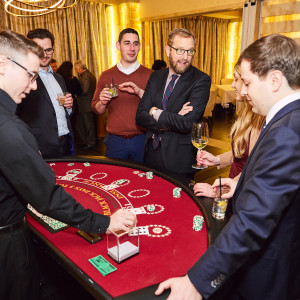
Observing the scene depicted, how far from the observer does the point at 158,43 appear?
8906 mm

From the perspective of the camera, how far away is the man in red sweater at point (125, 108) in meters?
3.14

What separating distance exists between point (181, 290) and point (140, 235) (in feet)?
1.49

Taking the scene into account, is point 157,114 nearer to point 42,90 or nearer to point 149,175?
point 149,175

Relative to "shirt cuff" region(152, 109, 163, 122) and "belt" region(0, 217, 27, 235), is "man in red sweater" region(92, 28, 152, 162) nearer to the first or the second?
"shirt cuff" region(152, 109, 163, 122)

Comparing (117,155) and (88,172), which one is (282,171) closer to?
(88,172)

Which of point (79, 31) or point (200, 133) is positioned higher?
point (79, 31)

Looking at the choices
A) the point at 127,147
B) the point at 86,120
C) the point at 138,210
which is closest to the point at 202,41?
the point at 86,120

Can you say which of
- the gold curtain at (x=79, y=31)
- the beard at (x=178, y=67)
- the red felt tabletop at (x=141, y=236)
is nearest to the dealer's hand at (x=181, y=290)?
the red felt tabletop at (x=141, y=236)

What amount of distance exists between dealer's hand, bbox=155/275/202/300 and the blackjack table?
29 millimetres

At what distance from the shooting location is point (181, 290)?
941mm

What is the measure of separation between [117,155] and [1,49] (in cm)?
206

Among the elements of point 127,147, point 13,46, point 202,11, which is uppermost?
point 202,11

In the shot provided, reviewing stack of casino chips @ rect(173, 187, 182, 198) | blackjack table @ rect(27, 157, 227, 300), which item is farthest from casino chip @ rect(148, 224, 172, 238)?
stack of casino chips @ rect(173, 187, 182, 198)

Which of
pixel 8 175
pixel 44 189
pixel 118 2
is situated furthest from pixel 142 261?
pixel 118 2
